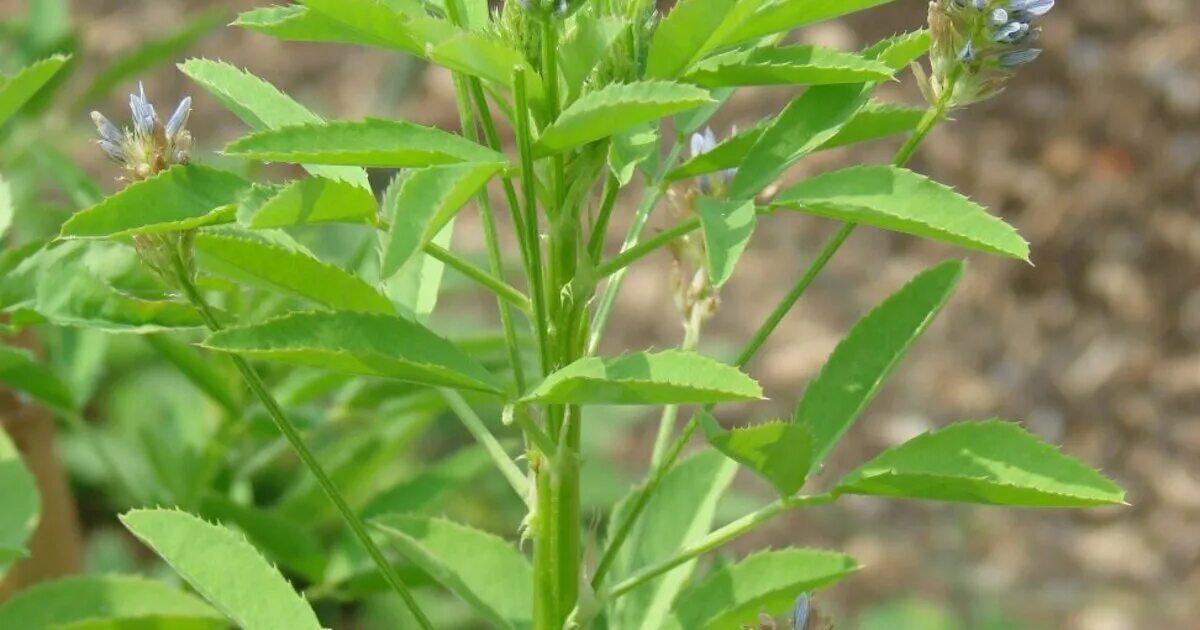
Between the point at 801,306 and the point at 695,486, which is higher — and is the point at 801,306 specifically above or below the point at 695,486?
below

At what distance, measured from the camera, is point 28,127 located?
5.49 feet

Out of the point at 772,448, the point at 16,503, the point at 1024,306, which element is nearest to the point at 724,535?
the point at 772,448

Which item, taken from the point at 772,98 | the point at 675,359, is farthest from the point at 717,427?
the point at 772,98

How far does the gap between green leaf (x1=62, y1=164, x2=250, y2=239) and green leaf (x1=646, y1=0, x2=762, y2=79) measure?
241mm

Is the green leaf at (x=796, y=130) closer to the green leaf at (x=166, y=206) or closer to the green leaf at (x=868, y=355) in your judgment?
the green leaf at (x=868, y=355)

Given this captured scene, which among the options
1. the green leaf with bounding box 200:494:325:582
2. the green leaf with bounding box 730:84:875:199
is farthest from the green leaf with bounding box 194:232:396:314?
the green leaf with bounding box 200:494:325:582

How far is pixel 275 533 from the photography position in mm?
1288

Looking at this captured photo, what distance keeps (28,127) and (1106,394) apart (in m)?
2.66

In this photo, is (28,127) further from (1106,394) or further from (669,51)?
(1106,394)

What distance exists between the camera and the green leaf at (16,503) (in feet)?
3.47

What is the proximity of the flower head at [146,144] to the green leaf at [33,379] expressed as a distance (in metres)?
0.25

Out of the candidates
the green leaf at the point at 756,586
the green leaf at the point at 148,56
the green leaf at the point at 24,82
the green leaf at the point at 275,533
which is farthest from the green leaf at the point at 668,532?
the green leaf at the point at 148,56

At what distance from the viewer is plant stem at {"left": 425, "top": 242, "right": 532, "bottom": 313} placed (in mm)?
871

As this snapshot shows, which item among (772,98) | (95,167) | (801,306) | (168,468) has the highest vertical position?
(168,468)
